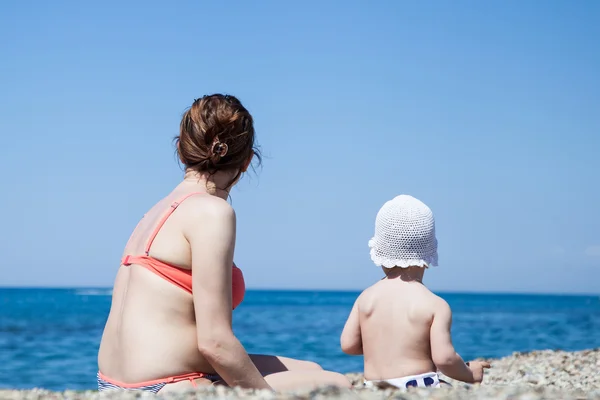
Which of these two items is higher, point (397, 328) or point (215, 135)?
point (215, 135)

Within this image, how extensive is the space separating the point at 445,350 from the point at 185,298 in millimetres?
1568

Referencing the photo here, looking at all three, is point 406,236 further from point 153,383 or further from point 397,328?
point 153,383

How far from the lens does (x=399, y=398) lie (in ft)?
8.68

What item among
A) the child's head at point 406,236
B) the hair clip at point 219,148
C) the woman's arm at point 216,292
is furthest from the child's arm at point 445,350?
the hair clip at point 219,148

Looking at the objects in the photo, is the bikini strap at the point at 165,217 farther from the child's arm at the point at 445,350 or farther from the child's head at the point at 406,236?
the child's arm at the point at 445,350

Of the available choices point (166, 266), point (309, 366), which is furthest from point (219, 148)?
point (309, 366)

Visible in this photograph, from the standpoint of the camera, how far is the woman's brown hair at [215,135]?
343cm

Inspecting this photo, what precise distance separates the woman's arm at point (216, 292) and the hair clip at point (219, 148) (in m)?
0.36

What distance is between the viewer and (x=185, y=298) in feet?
10.4

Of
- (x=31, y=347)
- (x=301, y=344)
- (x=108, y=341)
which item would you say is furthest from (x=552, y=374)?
(x=31, y=347)

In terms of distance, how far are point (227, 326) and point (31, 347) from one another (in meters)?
15.4

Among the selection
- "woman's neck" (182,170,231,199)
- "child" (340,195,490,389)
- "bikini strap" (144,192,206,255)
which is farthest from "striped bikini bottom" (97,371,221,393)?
"child" (340,195,490,389)

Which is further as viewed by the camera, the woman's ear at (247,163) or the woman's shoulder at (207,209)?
the woman's ear at (247,163)

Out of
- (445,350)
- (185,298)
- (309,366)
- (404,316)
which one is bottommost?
(309,366)
